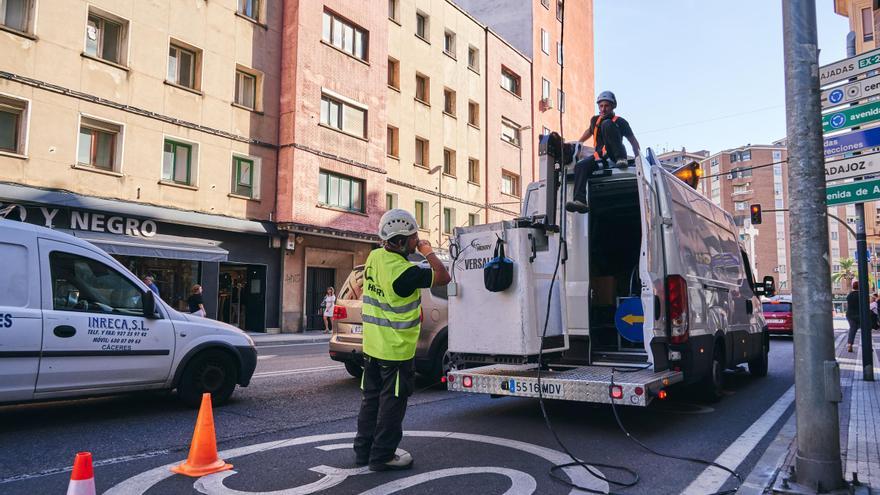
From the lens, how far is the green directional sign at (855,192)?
694 centimetres

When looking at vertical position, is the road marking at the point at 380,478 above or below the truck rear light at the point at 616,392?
below

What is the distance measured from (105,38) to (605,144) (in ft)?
53.9

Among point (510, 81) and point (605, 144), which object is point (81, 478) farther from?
point (510, 81)

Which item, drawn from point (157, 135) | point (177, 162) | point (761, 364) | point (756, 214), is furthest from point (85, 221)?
point (756, 214)

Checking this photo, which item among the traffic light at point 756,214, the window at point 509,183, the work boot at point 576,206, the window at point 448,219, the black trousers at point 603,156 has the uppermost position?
the window at point 509,183

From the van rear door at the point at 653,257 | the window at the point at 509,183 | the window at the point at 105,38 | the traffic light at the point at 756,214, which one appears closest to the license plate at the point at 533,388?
the van rear door at the point at 653,257

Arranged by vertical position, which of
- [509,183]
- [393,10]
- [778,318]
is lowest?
[778,318]

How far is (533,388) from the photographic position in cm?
599

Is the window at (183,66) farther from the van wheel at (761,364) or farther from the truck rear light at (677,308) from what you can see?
the truck rear light at (677,308)

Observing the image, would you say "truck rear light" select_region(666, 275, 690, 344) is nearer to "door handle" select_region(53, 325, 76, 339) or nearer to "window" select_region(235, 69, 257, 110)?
"door handle" select_region(53, 325, 76, 339)

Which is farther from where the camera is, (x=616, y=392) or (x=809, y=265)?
(x=616, y=392)

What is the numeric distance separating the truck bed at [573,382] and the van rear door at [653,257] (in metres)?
0.29

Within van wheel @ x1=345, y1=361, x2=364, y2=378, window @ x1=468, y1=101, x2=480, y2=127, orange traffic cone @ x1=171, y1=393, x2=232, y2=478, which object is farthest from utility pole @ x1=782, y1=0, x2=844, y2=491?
window @ x1=468, y1=101, x2=480, y2=127

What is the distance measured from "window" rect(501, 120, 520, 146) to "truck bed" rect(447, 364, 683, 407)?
30.5m
